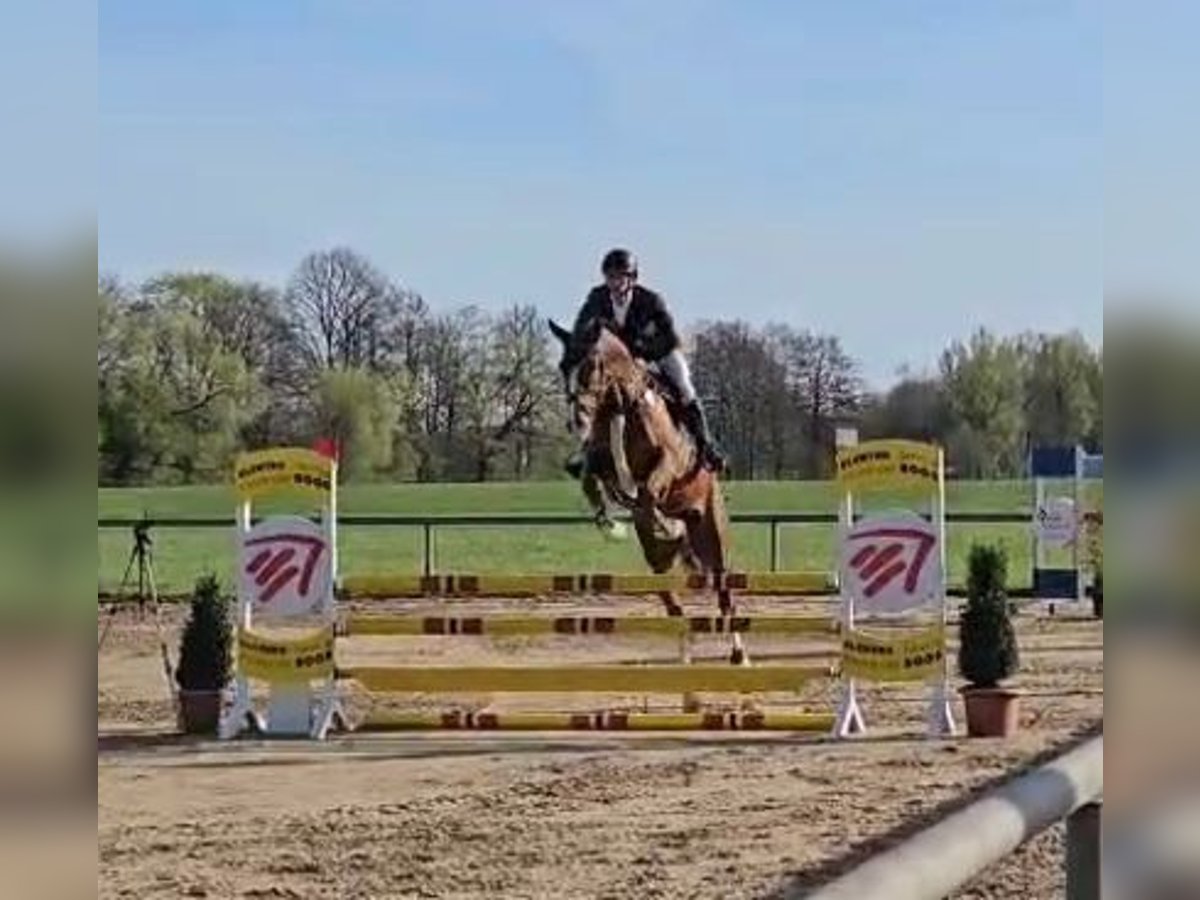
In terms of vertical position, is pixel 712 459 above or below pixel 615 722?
above

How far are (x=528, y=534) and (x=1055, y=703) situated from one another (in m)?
18.8

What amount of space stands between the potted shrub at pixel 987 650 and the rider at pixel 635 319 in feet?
6.44

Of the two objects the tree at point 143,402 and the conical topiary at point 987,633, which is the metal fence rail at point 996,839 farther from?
the conical topiary at point 987,633

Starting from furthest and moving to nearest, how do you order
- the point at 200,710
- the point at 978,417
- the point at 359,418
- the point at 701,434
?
1. the point at 359,418
2. the point at 978,417
3. the point at 701,434
4. the point at 200,710

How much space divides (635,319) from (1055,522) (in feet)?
26.1

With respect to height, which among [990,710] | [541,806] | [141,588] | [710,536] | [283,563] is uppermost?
[710,536]

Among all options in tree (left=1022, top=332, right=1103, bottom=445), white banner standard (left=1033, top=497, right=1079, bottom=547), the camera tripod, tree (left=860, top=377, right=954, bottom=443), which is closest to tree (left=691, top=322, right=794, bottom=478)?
tree (left=860, top=377, right=954, bottom=443)

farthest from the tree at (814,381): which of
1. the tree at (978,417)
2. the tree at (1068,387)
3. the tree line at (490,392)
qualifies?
the tree at (1068,387)

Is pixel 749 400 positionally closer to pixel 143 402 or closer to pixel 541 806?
pixel 541 806

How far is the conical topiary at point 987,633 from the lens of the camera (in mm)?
8758

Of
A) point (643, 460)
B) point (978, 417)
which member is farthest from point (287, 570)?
point (978, 417)

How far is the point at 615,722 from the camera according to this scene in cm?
891

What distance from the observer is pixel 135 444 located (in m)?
1.67
